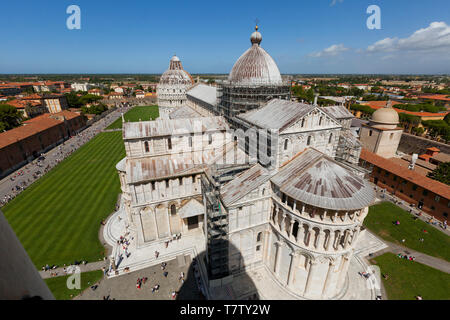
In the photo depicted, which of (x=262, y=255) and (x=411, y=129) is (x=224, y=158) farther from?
(x=411, y=129)

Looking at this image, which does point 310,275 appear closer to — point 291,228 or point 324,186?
point 291,228

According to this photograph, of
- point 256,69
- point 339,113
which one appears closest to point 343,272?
point 256,69

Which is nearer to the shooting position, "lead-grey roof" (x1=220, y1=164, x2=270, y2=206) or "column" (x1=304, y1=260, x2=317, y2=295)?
"column" (x1=304, y1=260, x2=317, y2=295)

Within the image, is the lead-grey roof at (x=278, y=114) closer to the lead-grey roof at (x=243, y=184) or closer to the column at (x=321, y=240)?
the lead-grey roof at (x=243, y=184)

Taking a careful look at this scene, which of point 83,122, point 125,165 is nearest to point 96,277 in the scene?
point 125,165

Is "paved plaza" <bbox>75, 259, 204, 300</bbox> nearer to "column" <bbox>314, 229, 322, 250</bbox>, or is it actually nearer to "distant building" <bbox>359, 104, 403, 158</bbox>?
"column" <bbox>314, 229, 322, 250</bbox>

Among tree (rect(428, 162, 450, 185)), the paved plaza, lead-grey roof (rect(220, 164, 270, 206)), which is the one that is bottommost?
the paved plaza

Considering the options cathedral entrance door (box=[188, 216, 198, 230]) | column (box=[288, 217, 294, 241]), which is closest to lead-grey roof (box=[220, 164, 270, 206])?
column (box=[288, 217, 294, 241])

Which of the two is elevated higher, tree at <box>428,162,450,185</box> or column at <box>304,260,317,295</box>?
tree at <box>428,162,450,185</box>
